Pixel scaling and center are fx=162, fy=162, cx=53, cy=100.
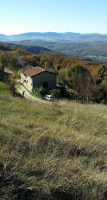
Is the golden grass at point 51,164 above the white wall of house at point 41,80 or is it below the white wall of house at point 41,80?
above

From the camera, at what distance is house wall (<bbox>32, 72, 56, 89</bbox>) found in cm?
3681

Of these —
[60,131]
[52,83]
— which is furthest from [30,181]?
[52,83]

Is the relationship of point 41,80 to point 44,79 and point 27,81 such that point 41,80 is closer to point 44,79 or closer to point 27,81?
point 44,79

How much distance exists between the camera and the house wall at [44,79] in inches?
1449

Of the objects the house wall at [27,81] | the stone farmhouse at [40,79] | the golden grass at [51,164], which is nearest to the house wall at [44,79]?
the stone farmhouse at [40,79]

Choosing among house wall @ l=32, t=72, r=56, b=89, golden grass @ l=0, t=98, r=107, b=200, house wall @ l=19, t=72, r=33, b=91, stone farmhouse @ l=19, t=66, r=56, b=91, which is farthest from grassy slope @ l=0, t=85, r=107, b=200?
house wall @ l=19, t=72, r=33, b=91

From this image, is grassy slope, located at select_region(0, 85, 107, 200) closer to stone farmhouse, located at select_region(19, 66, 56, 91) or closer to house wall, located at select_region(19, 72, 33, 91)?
stone farmhouse, located at select_region(19, 66, 56, 91)

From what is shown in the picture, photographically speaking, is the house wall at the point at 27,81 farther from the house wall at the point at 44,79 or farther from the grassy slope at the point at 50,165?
the grassy slope at the point at 50,165

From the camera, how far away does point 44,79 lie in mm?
37656

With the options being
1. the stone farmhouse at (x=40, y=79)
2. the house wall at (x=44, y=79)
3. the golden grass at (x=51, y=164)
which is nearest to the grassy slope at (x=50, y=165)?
the golden grass at (x=51, y=164)

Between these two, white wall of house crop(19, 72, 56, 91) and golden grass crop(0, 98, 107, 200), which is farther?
white wall of house crop(19, 72, 56, 91)

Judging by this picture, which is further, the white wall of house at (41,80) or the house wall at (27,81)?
the house wall at (27,81)

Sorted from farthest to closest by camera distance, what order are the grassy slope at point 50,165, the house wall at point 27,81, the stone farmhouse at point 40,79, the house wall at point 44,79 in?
1. the house wall at point 27,81
2. the house wall at point 44,79
3. the stone farmhouse at point 40,79
4. the grassy slope at point 50,165

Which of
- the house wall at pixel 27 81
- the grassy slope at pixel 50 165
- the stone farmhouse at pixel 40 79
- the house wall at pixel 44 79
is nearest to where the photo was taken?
the grassy slope at pixel 50 165
